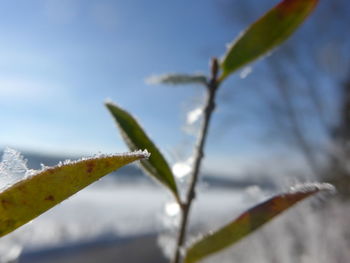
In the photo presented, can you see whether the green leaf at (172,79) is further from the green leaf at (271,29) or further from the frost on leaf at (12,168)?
the frost on leaf at (12,168)

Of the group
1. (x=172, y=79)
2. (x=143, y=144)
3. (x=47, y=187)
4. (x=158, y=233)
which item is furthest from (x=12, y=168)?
(x=158, y=233)

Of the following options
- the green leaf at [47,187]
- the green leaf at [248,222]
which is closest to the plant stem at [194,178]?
the green leaf at [248,222]

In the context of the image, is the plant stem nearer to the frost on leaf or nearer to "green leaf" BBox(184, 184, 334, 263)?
"green leaf" BBox(184, 184, 334, 263)

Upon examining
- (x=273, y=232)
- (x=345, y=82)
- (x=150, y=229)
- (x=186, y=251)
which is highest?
(x=186, y=251)

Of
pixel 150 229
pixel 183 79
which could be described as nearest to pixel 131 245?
pixel 150 229

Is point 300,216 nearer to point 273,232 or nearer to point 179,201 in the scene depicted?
point 273,232
